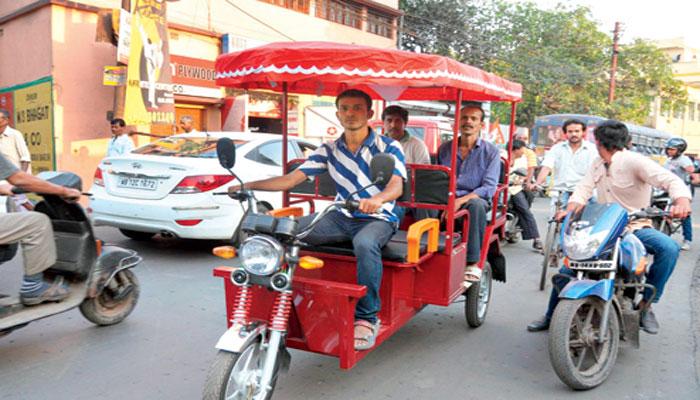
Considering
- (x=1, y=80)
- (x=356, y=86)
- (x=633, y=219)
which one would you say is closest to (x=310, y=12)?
(x=1, y=80)

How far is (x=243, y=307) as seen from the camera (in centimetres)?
291

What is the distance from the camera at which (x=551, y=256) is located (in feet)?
21.6

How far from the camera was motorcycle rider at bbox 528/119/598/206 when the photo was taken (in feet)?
22.7

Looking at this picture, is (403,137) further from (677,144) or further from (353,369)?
(677,144)

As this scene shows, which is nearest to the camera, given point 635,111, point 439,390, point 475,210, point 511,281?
point 439,390

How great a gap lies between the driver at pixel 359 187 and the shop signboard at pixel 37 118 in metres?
9.36

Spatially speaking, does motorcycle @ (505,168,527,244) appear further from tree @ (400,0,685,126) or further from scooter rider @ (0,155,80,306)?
tree @ (400,0,685,126)

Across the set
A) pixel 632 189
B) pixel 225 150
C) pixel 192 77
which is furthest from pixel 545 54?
pixel 225 150

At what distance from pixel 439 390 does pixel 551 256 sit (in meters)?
3.45

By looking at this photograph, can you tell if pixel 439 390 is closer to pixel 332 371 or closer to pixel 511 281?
pixel 332 371

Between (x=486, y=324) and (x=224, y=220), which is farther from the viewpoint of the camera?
(x=224, y=220)

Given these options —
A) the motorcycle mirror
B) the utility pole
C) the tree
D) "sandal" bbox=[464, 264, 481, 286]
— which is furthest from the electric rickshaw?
the utility pole

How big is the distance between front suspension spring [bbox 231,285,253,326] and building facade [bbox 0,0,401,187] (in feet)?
32.7

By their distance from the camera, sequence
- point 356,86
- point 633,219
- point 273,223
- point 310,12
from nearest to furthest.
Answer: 1. point 273,223
2. point 633,219
3. point 356,86
4. point 310,12
